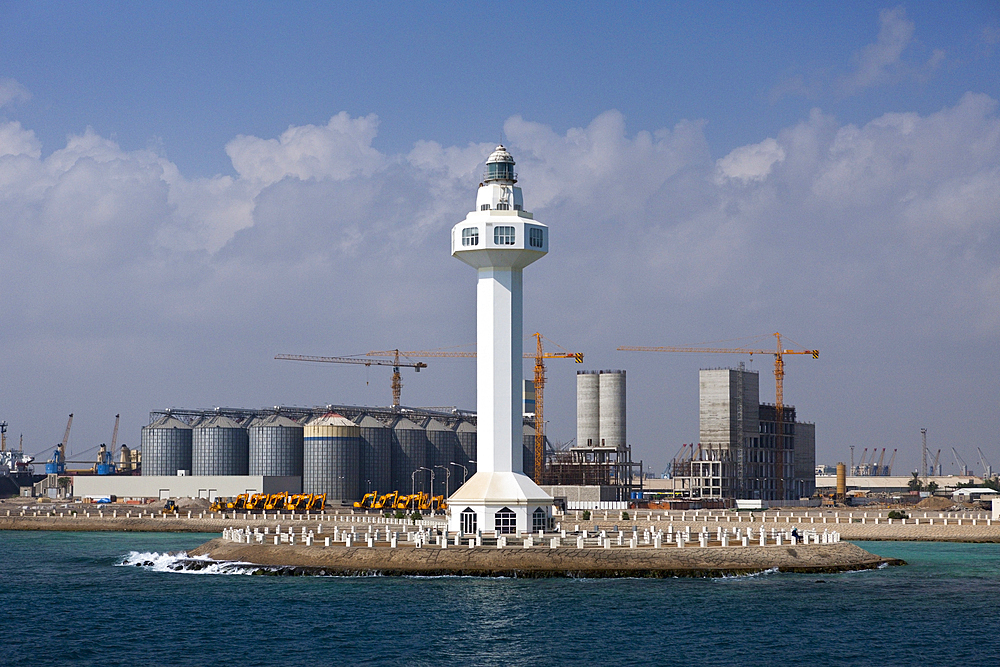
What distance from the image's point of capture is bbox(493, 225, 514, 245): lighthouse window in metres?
93.8

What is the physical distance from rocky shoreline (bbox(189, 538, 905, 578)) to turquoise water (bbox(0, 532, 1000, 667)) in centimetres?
158

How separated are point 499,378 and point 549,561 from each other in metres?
15.5

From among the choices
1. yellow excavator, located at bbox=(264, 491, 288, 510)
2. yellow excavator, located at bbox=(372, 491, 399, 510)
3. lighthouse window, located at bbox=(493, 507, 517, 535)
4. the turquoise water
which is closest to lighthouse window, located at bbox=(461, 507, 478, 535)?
lighthouse window, located at bbox=(493, 507, 517, 535)

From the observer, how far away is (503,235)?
93.9 m

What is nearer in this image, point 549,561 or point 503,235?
point 549,561

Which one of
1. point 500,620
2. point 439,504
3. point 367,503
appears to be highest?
point 500,620

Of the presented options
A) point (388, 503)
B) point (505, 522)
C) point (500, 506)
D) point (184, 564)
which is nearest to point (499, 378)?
point (500, 506)

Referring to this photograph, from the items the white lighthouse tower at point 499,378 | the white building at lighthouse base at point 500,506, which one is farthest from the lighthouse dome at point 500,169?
the white building at lighthouse base at point 500,506

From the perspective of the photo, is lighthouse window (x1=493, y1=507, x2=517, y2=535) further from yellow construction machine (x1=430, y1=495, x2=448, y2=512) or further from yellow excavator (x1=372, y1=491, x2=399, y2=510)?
yellow excavator (x1=372, y1=491, x2=399, y2=510)

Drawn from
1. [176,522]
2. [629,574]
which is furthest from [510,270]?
[176,522]

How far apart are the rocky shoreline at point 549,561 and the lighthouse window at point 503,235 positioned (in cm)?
2241

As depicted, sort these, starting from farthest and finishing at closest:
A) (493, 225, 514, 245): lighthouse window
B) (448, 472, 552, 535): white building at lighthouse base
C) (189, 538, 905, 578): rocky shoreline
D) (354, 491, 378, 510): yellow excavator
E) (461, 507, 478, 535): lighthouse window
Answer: (354, 491, 378, 510): yellow excavator → (493, 225, 514, 245): lighthouse window → (461, 507, 478, 535): lighthouse window → (448, 472, 552, 535): white building at lighthouse base → (189, 538, 905, 578): rocky shoreline

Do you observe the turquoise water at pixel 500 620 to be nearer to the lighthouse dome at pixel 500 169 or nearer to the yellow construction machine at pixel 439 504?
the lighthouse dome at pixel 500 169

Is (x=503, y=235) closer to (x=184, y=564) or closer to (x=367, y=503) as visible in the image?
(x=184, y=564)
